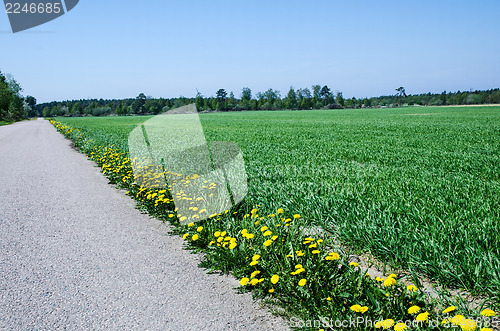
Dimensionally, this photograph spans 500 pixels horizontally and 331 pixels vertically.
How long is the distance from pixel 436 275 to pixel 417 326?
1030mm

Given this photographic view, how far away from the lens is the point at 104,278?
3.47 meters

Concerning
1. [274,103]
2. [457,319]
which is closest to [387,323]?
[457,319]

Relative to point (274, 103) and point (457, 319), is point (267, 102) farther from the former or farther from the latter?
point (457, 319)

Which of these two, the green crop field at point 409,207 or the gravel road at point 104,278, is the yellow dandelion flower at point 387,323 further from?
the green crop field at point 409,207

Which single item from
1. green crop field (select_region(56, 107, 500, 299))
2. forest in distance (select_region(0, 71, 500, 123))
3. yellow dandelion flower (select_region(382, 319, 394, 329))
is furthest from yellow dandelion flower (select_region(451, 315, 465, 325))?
forest in distance (select_region(0, 71, 500, 123))

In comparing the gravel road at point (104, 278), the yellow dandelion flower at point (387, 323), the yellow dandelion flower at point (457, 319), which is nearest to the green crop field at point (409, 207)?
the yellow dandelion flower at point (457, 319)

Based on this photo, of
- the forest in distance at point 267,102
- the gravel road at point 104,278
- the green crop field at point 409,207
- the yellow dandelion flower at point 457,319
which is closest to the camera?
the yellow dandelion flower at point 457,319

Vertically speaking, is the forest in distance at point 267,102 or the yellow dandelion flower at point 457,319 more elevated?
the yellow dandelion flower at point 457,319

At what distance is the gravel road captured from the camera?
2777 mm

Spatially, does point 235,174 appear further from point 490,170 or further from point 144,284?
point 490,170

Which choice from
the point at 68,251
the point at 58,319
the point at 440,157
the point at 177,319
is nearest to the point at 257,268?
the point at 177,319

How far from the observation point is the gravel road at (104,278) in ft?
9.11

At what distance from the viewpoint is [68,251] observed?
4176mm

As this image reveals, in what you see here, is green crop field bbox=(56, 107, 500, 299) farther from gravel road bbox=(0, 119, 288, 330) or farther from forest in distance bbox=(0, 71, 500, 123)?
forest in distance bbox=(0, 71, 500, 123)
